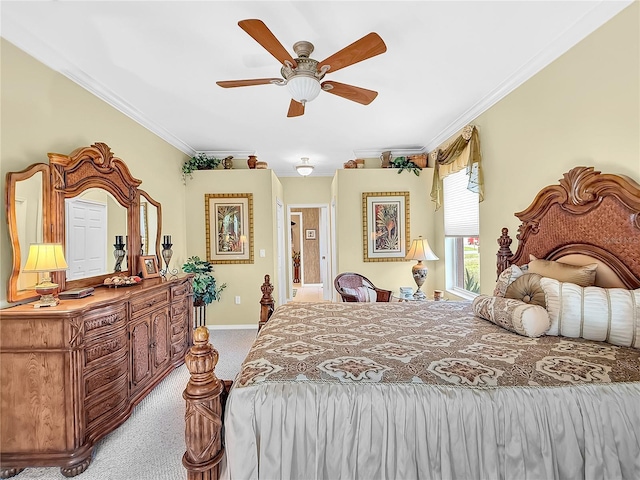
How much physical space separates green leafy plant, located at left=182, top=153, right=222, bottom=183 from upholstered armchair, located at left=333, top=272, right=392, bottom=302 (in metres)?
2.74

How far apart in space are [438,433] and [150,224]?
3526 mm

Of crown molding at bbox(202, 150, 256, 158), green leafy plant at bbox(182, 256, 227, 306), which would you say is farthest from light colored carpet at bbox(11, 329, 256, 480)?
crown molding at bbox(202, 150, 256, 158)

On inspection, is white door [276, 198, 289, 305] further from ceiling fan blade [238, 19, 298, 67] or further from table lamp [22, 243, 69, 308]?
ceiling fan blade [238, 19, 298, 67]

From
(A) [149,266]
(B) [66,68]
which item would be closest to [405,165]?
(A) [149,266]

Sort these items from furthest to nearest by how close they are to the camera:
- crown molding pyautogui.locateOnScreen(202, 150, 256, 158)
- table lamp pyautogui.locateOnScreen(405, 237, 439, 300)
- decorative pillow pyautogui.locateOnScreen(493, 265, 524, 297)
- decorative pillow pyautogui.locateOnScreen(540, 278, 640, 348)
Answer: crown molding pyautogui.locateOnScreen(202, 150, 256, 158) → table lamp pyautogui.locateOnScreen(405, 237, 439, 300) → decorative pillow pyautogui.locateOnScreen(493, 265, 524, 297) → decorative pillow pyautogui.locateOnScreen(540, 278, 640, 348)

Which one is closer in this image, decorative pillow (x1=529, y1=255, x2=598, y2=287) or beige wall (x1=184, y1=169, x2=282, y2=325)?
decorative pillow (x1=529, y1=255, x2=598, y2=287)

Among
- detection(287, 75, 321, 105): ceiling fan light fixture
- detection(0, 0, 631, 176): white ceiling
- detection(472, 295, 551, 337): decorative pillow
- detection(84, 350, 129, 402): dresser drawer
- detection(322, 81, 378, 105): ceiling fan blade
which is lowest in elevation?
detection(84, 350, 129, 402): dresser drawer

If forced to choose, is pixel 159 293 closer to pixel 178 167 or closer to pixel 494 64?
pixel 178 167

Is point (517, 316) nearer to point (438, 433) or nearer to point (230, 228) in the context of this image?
point (438, 433)

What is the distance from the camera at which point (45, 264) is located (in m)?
1.98

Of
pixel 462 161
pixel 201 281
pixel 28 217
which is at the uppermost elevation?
pixel 462 161

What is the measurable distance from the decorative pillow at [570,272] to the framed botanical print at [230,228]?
382cm

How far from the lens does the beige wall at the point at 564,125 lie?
1.84m

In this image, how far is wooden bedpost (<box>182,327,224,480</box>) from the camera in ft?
3.97
